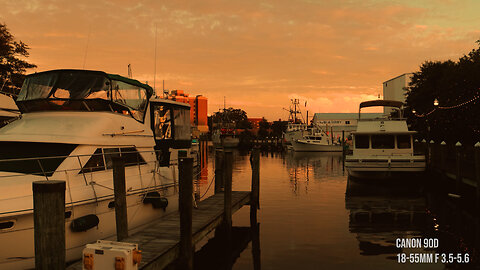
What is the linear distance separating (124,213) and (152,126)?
533 centimetres

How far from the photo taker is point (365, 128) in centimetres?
2627

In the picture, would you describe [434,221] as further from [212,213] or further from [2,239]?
[2,239]

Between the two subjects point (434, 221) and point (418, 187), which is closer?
point (434, 221)

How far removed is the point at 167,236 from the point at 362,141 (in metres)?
19.3

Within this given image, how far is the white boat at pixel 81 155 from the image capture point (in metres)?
8.55

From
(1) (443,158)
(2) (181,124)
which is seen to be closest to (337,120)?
(1) (443,158)

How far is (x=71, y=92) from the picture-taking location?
1187cm

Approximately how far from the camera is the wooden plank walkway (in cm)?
809

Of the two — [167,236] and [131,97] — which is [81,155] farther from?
[131,97]

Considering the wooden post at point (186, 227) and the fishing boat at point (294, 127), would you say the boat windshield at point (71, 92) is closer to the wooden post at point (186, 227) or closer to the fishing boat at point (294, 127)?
the wooden post at point (186, 227)

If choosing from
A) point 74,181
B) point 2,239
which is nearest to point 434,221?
point 74,181

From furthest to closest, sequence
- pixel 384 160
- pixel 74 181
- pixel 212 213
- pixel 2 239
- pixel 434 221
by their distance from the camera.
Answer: pixel 384 160
pixel 434 221
pixel 212 213
pixel 74 181
pixel 2 239

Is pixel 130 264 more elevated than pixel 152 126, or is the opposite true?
pixel 152 126

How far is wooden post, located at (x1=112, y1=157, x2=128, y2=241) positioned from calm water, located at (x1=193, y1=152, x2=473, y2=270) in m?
3.68
